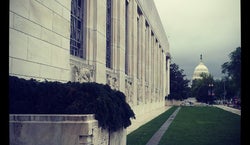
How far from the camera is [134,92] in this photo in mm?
24234

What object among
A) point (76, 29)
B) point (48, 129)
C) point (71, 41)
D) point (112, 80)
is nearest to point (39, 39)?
point (48, 129)

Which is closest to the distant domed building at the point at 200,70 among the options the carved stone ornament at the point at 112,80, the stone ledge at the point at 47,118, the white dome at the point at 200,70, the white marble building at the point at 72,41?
the white dome at the point at 200,70

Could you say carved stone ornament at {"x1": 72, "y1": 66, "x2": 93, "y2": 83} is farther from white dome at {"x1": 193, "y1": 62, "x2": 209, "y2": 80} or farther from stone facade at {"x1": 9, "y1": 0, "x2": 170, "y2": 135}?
white dome at {"x1": 193, "y1": 62, "x2": 209, "y2": 80}

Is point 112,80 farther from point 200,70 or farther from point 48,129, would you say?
point 200,70

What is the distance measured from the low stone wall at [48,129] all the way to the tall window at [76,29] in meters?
6.64

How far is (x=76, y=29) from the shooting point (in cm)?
1251

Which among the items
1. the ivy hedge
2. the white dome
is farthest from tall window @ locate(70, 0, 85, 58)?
the white dome

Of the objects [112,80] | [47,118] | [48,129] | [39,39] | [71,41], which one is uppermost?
[71,41]

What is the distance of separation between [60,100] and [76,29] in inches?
265

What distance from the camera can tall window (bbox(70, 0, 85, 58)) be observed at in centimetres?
1203

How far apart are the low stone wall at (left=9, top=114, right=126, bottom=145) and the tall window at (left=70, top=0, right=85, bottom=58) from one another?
6.64m
